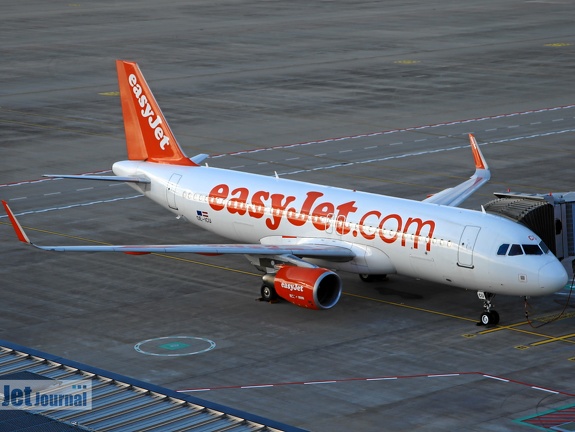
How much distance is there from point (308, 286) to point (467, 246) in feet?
20.9

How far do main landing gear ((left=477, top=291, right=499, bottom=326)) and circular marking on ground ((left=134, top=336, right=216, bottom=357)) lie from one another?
10.5 m

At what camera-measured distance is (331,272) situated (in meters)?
50.0

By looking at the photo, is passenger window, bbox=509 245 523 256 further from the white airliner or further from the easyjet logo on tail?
the easyjet logo on tail

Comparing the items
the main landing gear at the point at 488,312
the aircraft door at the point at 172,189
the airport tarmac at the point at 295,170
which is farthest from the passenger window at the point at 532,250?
the aircraft door at the point at 172,189

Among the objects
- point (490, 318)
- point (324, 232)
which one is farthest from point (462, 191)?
point (490, 318)

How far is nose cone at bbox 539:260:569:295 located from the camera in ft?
156

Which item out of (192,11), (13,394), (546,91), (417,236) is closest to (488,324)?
(417,236)

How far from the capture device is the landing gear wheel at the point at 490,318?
48.7 m

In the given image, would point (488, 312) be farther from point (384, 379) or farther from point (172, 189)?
point (172, 189)

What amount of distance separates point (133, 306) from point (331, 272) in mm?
8585

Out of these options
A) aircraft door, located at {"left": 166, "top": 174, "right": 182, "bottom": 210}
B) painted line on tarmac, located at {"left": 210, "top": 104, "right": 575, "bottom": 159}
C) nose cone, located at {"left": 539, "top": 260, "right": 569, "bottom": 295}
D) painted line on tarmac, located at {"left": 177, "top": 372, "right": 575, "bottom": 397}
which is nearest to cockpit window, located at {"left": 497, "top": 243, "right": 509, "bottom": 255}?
nose cone, located at {"left": 539, "top": 260, "right": 569, "bottom": 295}

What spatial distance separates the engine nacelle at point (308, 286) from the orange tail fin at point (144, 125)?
12500mm

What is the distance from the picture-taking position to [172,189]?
59344mm

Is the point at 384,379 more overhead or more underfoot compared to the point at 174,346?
more underfoot
